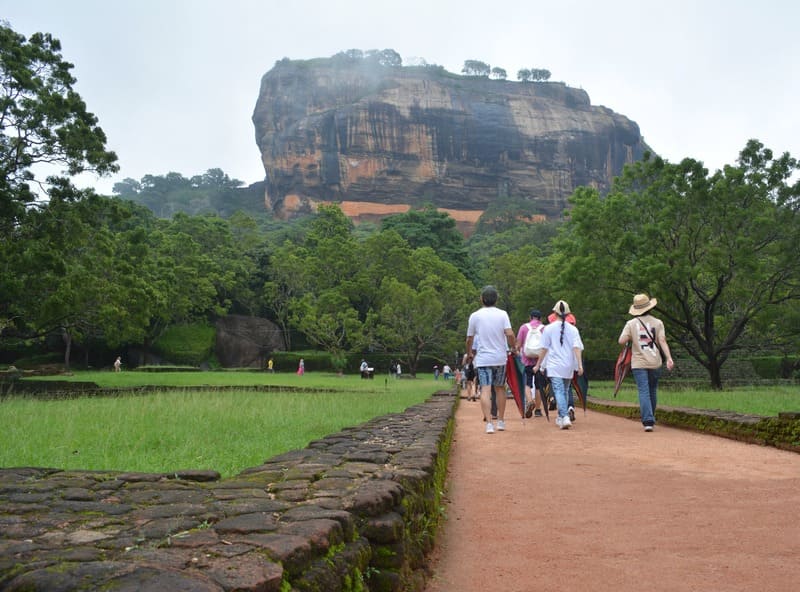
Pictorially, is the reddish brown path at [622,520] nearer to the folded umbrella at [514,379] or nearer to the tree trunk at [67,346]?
the folded umbrella at [514,379]

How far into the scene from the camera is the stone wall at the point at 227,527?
1.63 m

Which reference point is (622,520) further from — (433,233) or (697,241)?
(433,233)

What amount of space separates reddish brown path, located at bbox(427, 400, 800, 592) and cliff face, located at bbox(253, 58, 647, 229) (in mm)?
99099

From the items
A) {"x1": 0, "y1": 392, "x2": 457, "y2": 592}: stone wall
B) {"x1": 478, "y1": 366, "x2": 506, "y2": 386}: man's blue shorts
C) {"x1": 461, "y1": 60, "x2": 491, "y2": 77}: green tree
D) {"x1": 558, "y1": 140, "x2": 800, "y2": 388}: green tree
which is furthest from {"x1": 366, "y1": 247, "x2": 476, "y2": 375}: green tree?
{"x1": 461, "y1": 60, "x2": 491, "y2": 77}: green tree

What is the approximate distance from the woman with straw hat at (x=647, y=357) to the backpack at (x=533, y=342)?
1.97 meters

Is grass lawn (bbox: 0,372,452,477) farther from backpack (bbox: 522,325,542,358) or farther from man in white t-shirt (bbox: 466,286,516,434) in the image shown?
backpack (bbox: 522,325,542,358)

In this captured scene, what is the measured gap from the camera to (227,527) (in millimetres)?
2096

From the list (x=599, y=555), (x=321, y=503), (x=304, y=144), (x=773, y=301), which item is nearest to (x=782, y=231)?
(x=773, y=301)

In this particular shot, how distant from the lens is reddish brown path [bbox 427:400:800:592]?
9.40 feet

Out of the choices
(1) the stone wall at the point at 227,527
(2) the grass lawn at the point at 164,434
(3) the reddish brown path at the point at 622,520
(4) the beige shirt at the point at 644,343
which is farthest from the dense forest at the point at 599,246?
(1) the stone wall at the point at 227,527

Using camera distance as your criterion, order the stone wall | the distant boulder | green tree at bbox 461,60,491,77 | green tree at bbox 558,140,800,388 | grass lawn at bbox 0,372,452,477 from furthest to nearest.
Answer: green tree at bbox 461,60,491,77, the distant boulder, green tree at bbox 558,140,800,388, grass lawn at bbox 0,372,452,477, the stone wall

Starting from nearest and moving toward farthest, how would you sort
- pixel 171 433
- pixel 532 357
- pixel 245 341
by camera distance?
pixel 171 433 < pixel 532 357 < pixel 245 341

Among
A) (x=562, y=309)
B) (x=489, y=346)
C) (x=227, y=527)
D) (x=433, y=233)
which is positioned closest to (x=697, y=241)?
(x=562, y=309)

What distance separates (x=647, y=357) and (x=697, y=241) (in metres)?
13.0
